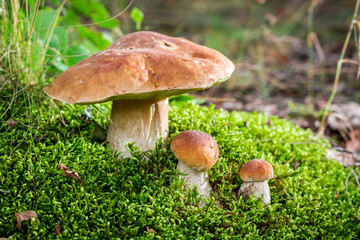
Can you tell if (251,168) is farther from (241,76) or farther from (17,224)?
(241,76)

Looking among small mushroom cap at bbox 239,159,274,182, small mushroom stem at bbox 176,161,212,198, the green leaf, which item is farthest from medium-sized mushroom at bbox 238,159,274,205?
the green leaf

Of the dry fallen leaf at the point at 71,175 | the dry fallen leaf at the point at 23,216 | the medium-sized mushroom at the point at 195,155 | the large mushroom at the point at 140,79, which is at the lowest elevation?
the dry fallen leaf at the point at 23,216

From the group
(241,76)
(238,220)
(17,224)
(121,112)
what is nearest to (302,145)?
(238,220)

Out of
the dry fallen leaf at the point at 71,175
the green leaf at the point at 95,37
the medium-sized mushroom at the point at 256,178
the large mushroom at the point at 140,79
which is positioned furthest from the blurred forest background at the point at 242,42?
the medium-sized mushroom at the point at 256,178

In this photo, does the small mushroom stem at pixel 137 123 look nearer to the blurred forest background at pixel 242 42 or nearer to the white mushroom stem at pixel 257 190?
the blurred forest background at pixel 242 42

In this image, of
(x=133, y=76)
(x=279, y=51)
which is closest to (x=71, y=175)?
(x=133, y=76)

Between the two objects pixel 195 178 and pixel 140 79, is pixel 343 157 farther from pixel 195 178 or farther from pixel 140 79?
pixel 140 79
